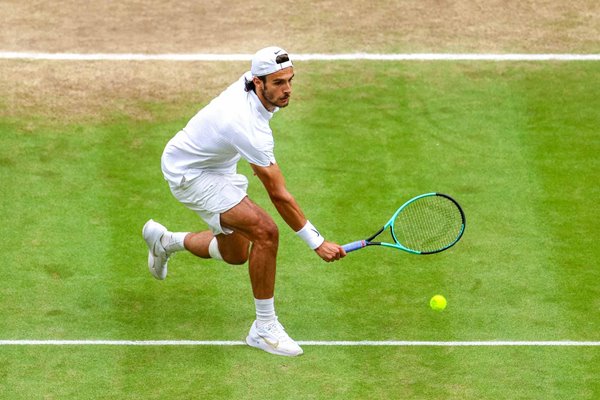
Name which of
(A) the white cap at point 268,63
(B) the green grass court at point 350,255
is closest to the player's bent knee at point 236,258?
(B) the green grass court at point 350,255

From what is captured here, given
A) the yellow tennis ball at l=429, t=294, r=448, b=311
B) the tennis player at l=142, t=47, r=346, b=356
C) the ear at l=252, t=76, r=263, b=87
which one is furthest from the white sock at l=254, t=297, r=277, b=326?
the ear at l=252, t=76, r=263, b=87

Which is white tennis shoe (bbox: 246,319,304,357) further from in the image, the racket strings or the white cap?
the white cap

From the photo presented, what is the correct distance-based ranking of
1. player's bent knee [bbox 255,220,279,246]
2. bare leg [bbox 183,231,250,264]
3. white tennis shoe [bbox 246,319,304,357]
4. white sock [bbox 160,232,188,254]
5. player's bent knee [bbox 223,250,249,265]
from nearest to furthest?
1. player's bent knee [bbox 255,220,279,246]
2. white tennis shoe [bbox 246,319,304,357]
3. bare leg [bbox 183,231,250,264]
4. player's bent knee [bbox 223,250,249,265]
5. white sock [bbox 160,232,188,254]

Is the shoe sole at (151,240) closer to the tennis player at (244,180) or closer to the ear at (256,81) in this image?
the tennis player at (244,180)

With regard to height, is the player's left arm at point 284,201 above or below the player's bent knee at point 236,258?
above

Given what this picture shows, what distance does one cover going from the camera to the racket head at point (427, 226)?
12219 mm

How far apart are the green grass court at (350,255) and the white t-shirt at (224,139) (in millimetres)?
1324

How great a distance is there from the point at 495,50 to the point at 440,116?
1769mm

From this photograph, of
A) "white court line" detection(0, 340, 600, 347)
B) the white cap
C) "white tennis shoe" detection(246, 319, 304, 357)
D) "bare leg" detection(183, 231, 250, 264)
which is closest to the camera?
the white cap

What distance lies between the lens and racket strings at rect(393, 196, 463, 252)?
1223cm

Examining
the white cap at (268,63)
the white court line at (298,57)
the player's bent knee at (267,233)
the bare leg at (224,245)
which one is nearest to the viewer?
the white cap at (268,63)

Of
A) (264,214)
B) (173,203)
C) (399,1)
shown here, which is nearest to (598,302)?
(264,214)

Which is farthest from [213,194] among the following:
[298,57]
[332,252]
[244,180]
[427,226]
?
[298,57]

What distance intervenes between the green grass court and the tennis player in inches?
20.3
